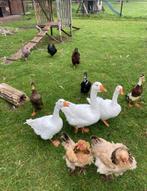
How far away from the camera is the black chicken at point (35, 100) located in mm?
5262

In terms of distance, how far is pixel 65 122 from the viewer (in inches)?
205

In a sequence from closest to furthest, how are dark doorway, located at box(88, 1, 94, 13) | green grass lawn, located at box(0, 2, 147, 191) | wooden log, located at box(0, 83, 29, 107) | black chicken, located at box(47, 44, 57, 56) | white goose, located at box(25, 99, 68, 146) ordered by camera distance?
green grass lawn, located at box(0, 2, 147, 191)
white goose, located at box(25, 99, 68, 146)
wooden log, located at box(0, 83, 29, 107)
black chicken, located at box(47, 44, 57, 56)
dark doorway, located at box(88, 1, 94, 13)

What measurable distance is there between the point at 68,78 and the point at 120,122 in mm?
2680

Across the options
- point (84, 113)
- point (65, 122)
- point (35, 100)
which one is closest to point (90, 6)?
point (35, 100)

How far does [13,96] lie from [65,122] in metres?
1.65

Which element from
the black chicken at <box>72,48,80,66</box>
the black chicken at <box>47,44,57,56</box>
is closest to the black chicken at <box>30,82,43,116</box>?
the black chicken at <box>72,48,80,66</box>

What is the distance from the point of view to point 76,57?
7.86 m

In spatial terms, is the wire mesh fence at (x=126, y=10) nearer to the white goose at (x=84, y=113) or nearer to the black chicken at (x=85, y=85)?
the black chicken at (x=85, y=85)

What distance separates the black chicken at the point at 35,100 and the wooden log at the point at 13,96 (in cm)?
55

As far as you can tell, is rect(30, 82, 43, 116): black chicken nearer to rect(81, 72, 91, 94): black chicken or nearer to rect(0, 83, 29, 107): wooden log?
rect(0, 83, 29, 107): wooden log

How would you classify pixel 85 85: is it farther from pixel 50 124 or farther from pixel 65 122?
pixel 50 124

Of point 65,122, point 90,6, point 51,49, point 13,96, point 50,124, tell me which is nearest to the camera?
point 50,124

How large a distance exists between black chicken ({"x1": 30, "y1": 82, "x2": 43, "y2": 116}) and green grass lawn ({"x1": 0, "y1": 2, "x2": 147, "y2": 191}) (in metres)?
0.16

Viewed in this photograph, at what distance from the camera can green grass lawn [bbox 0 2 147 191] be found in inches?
156
